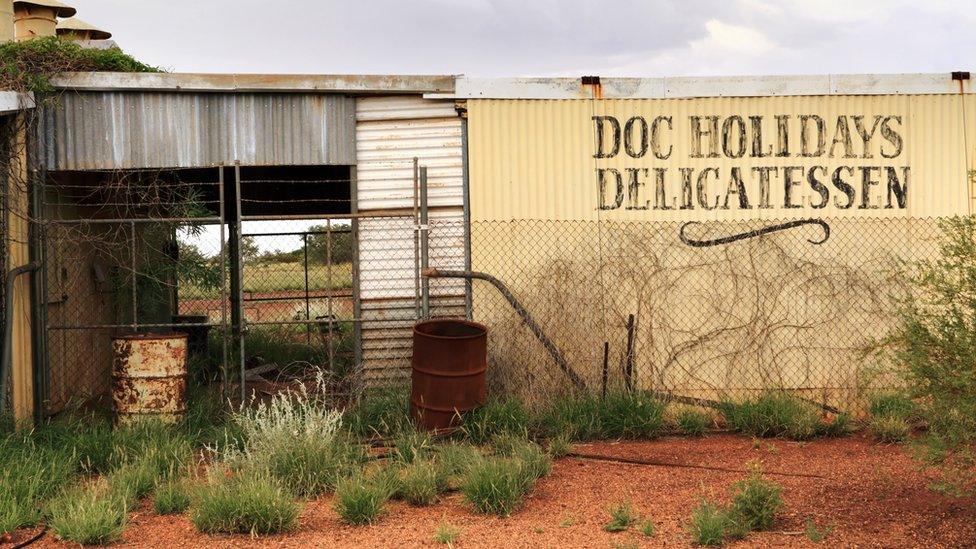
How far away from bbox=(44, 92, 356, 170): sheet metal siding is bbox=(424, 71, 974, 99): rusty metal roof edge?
1701 millimetres

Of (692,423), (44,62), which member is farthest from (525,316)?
(44,62)

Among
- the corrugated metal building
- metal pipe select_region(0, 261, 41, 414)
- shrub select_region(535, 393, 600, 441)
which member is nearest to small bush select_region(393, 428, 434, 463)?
shrub select_region(535, 393, 600, 441)

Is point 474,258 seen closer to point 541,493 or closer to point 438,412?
point 438,412

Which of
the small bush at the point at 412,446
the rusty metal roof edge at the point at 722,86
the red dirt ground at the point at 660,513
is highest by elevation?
the rusty metal roof edge at the point at 722,86

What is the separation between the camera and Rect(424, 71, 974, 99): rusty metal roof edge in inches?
395

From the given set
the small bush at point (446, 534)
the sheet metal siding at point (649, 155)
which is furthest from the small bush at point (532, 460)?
the sheet metal siding at point (649, 155)

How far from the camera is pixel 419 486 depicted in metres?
6.92

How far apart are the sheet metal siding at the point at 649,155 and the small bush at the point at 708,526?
4.58m

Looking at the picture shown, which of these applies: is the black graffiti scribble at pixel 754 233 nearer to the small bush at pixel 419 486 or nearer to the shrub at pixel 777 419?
the shrub at pixel 777 419

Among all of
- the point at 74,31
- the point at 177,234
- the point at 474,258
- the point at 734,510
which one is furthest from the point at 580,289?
the point at 74,31

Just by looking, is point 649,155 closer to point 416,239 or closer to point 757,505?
point 416,239

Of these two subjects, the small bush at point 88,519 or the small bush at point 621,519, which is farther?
the small bush at point 621,519

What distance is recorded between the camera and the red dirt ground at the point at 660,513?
6.02 m

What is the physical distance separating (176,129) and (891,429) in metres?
7.80
